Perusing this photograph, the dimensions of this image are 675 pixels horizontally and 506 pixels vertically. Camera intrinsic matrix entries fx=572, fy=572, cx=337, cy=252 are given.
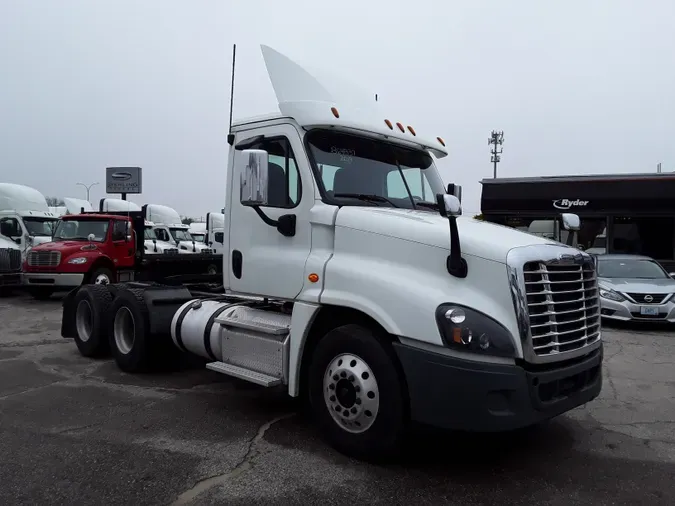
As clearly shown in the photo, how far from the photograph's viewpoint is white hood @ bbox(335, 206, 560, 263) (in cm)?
393

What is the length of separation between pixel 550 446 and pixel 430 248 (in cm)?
207

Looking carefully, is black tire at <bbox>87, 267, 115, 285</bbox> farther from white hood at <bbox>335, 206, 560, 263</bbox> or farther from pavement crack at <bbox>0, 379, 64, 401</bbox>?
white hood at <bbox>335, 206, 560, 263</bbox>

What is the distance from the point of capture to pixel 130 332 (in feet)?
23.4

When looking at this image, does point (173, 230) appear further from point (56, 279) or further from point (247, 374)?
point (247, 374)

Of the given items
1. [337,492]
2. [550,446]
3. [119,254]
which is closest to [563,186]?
[119,254]

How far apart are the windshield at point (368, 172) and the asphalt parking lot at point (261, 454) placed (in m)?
2.03

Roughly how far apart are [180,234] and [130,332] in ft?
65.9

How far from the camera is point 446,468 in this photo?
4.21 meters

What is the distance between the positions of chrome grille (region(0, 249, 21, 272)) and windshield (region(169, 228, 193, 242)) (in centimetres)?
968

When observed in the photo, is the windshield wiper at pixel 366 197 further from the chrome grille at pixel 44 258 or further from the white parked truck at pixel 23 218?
the white parked truck at pixel 23 218

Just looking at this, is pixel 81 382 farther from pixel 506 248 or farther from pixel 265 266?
pixel 506 248

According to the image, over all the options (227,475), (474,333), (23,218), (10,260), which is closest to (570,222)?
(474,333)

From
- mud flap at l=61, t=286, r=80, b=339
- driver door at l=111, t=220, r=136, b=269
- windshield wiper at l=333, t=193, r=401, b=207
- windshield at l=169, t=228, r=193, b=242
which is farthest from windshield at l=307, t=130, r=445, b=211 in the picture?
windshield at l=169, t=228, r=193, b=242

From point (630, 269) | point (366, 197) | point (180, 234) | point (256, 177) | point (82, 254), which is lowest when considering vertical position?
point (82, 254)
